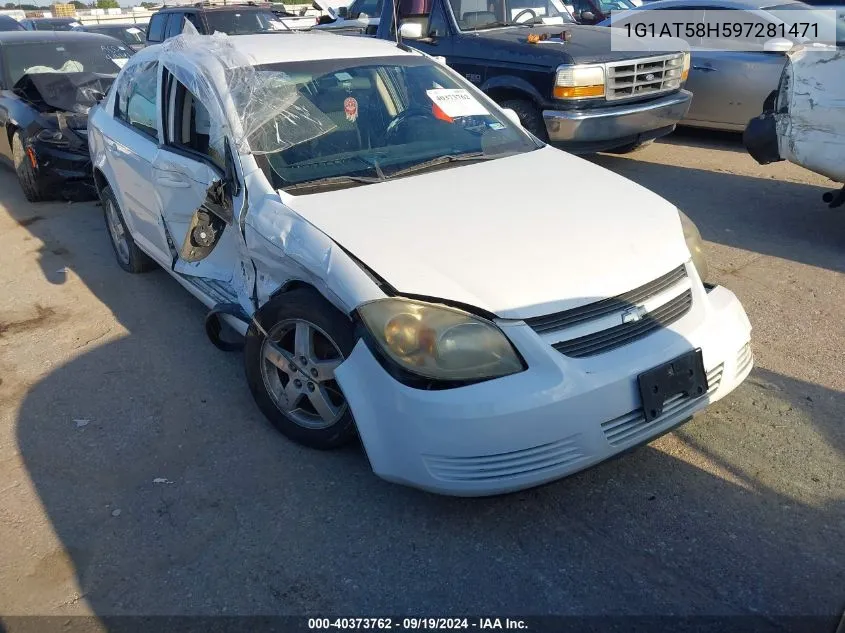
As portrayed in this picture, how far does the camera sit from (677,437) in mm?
3234

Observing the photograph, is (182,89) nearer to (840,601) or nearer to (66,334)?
(66,334)

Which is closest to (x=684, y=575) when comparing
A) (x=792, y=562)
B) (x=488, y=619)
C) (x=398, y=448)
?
(x=792, y=562)

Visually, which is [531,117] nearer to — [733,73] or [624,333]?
[733,73]

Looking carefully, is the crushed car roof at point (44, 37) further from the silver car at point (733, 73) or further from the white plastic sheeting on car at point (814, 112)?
the white plastic sheeting on car at point (814, 112)

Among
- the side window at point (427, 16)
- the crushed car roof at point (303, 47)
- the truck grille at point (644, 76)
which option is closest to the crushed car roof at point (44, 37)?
the side window at point (427, 16)

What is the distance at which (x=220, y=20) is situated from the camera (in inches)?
451

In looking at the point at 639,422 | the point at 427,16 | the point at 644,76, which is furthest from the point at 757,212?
the point at 639,422

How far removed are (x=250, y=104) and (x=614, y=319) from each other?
2.11 metres

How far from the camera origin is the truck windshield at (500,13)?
25.0 ft

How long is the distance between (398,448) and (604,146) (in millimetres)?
5217

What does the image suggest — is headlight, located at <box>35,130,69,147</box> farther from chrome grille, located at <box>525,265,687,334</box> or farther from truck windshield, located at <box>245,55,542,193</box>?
chrome grille, located at <box>525,265,687,334</box>

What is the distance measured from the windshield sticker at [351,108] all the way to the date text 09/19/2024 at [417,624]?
8.04ft

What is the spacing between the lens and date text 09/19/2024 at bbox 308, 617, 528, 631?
2.39 metres

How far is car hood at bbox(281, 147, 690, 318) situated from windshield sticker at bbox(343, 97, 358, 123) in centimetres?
55
